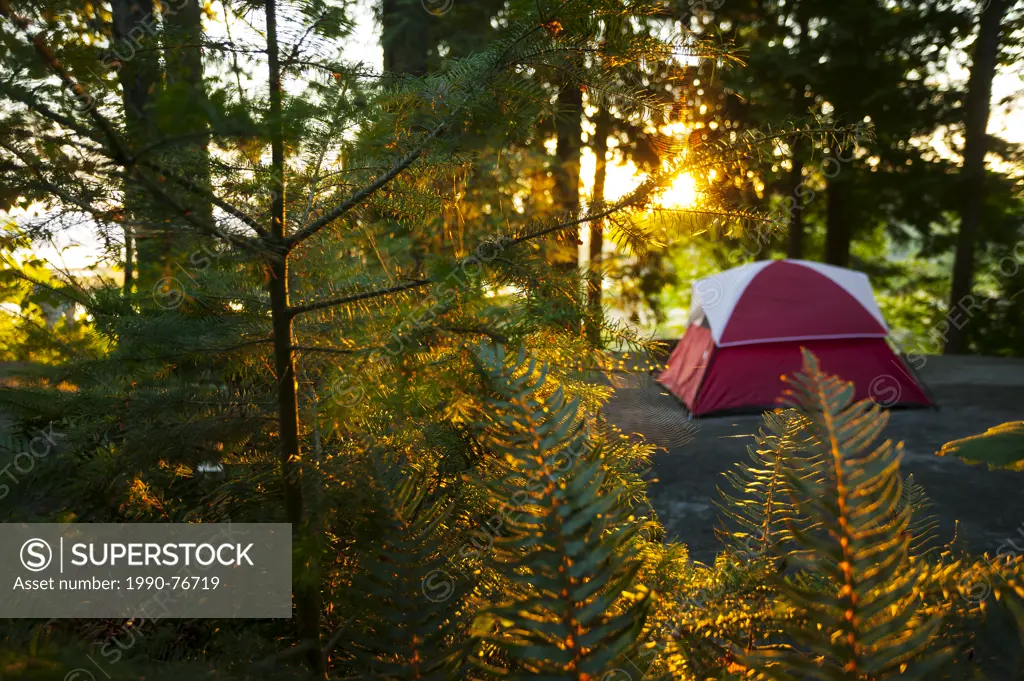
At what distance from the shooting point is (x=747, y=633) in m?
0.70

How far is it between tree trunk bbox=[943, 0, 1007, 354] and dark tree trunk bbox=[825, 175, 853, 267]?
1796 millimetres

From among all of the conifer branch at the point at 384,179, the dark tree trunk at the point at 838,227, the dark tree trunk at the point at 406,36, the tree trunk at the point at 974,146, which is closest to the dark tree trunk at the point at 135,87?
the conifer branch at the point at 384,179

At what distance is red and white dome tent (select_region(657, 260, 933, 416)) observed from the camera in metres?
7.70

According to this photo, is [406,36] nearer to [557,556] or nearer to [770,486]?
[770,486]

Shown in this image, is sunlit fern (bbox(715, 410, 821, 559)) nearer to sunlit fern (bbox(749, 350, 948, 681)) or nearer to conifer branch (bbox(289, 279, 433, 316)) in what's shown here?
sunlit fern (bbox(749, 350, 948, 681))

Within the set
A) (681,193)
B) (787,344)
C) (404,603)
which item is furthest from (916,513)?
(787,344)

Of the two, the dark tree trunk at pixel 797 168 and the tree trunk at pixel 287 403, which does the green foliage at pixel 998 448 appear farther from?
the dark tree trunk at pixel 797 168

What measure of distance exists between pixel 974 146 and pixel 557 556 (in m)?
13.2

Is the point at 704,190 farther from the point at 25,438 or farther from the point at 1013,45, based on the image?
the point at 1013,45

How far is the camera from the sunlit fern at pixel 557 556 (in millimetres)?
505

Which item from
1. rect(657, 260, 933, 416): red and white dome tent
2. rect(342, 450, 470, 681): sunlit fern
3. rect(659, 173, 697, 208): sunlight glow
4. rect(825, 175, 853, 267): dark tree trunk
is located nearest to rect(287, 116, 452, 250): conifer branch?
rect(659, 173, 697, 208): sunlight glow

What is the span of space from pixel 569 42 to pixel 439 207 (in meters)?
0.54

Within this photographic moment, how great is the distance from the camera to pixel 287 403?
1147 mm

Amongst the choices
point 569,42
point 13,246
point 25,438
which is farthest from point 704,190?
point 25,438
